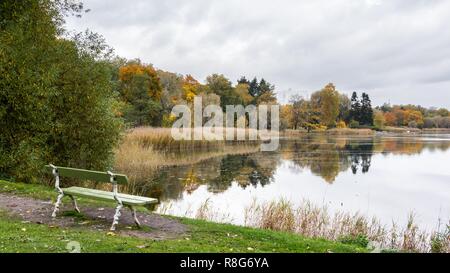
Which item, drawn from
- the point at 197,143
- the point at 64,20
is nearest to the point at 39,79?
the point at 64,20

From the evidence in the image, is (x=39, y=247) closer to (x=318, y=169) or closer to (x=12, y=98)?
(x=12, y=98)

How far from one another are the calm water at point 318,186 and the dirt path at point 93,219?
351cm

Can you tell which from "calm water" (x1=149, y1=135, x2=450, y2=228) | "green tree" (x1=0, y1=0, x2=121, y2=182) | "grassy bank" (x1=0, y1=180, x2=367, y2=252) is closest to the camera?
"grassy bank" (x1=0, y1=180, x2=367, y2=252)

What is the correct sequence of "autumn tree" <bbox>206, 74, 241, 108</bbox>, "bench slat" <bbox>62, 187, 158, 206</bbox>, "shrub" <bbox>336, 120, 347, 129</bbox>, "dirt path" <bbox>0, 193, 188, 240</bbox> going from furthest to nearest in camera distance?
1. "shrub" <bbox>336, 120, 347, 129</bbox>
2. "autumn tree" <bbox>206, 74, 241, 108</bbox>
3. "dirt path" <bbox>0, 193, 188, 240</bbox>
4. "bench slat" <bbox>62, 187, 158, 206</bbox>

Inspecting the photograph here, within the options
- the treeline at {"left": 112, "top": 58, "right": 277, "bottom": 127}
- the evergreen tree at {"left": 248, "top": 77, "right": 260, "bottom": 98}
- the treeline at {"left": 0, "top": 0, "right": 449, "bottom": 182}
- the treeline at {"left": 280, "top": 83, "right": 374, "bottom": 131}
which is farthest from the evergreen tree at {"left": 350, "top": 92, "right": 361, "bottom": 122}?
the treeline at {"left": 0, "top": 0, "right": 449, "bottom": 182}

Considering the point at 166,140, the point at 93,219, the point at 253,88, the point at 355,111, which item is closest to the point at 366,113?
the point at 355,111

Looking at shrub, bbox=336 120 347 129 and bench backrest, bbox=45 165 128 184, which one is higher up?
shrub, bbox=336 120 347 129

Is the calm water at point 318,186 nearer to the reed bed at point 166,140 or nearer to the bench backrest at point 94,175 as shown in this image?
the reed bed at point 166,140

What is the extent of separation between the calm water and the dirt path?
3507 mm

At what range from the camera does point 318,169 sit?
22.1 metres

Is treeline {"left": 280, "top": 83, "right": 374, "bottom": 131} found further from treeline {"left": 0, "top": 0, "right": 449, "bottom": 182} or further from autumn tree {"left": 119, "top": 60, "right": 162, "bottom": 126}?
treeline {"left": 0, "top": 0, "right": 449, "bottom": 182}

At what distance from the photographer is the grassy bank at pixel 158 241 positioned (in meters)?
5.28

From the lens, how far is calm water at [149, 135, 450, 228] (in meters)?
12.7

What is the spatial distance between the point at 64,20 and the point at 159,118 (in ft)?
77.4
